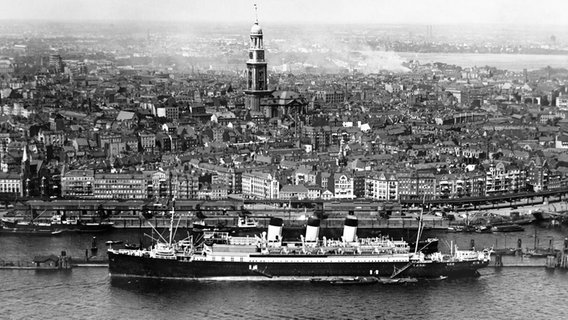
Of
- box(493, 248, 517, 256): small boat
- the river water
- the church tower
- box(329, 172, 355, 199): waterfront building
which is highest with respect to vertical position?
the church tower

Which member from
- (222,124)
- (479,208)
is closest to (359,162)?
(479,208)

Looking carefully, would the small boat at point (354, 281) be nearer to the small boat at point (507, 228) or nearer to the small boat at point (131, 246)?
the small boat at point (131, 246)

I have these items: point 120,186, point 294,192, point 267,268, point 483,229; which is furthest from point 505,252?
point 120,186

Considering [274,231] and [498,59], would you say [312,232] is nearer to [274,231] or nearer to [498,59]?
[274,231]

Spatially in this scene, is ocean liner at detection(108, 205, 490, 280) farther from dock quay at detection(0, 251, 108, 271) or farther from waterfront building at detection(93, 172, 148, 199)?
waterfront building at detection(93, 172, 148, 199)

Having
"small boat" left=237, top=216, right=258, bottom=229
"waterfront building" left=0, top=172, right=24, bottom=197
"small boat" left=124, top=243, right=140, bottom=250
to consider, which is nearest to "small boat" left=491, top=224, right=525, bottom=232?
"small boat" left=237, top=216, right=258, bottom=229

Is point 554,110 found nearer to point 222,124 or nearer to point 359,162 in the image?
point 222,124

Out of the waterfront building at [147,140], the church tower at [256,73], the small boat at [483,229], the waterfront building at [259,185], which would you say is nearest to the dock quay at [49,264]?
the waterfront building at [259,185]
